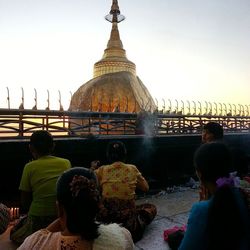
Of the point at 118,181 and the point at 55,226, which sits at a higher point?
the point at 55,226

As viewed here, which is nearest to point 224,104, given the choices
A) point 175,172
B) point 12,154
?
point 175,172

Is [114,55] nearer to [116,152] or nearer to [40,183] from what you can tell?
[116,152]

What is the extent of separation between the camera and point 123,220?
3719 mm

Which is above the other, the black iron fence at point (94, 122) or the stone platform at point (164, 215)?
the black iron fence at point (94, 122)

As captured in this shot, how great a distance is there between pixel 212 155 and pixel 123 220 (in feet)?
7.12

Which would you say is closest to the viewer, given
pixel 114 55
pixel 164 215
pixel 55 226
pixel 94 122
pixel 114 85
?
pixel 55 226

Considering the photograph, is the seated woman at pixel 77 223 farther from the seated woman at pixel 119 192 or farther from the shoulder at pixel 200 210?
the seated woman at pixel 119 192

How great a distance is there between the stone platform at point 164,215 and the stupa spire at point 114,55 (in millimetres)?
14450

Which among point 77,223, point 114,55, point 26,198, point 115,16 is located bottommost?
point 26,198

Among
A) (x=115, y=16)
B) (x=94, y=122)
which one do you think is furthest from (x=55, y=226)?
(x=115, y=16)

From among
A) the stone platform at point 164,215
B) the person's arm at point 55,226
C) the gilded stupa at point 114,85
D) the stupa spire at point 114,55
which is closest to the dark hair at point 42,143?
the stone platform at point 164,215

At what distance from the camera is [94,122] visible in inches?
338

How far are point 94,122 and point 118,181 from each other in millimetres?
4971

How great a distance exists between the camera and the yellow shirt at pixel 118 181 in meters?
3.74
